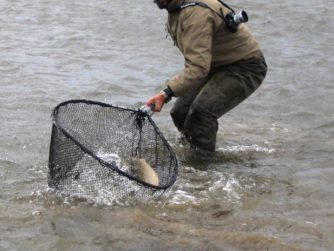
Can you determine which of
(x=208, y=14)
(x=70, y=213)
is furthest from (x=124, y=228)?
(x=208, y=14)

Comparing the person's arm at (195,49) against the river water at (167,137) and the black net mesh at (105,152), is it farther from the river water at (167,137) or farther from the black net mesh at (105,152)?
the river water at (167,137)

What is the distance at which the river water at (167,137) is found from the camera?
4871 mm

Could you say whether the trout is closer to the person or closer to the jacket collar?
the person

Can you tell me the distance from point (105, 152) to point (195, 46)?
1.29 meters

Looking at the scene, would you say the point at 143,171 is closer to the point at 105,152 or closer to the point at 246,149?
the point at 105,152

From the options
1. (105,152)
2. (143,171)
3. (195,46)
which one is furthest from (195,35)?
(105,152)

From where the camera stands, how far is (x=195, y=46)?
565 centimetres

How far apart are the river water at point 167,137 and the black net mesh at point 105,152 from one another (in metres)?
0.17

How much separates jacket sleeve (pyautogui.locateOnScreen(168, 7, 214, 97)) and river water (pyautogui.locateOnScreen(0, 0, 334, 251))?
924 mm

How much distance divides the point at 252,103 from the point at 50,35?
5.07 meters

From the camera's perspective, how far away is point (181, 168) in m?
6.34

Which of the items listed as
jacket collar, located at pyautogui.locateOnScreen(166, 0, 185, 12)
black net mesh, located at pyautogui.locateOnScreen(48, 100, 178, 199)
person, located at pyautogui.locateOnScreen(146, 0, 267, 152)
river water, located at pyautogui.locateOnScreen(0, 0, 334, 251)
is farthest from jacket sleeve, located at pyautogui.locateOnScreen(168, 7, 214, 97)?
river water, located at pyautogui.locateOnScreen(0, 0, 334, 251)

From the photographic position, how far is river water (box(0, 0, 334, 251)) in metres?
4.87

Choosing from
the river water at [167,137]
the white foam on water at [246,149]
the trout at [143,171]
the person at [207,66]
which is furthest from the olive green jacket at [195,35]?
the white foam on water at [246,149]
